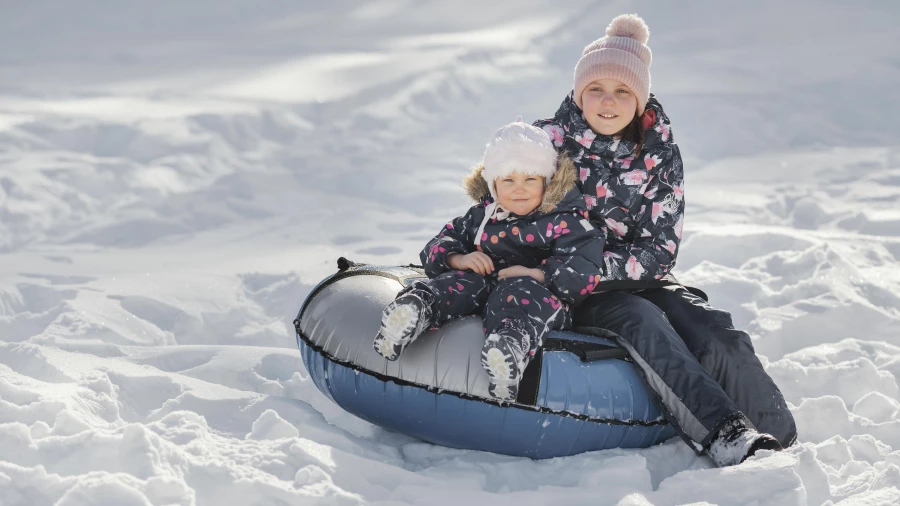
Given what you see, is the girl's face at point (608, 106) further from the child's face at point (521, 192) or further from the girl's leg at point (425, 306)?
the girl's leg at point (425, 306)

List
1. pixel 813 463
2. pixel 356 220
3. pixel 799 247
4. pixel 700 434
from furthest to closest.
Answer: pixel 356 220
pixel 799 247
pixel 700 434
pixel 813 463

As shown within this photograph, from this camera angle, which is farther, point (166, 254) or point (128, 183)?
point (128, 183)

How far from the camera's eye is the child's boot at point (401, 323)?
10.6 ft

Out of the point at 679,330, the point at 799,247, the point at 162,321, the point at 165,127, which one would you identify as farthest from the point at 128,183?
the point at 679,330

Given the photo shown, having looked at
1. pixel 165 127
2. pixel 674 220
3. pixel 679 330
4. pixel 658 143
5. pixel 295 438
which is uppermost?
pixel 165 127

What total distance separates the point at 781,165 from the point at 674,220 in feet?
24.1

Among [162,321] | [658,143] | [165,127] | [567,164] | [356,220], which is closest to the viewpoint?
[567,164]

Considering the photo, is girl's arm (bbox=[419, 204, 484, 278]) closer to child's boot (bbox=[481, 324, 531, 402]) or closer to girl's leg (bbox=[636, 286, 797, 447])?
child's boot (bbox=[481, 324, 531, 402])

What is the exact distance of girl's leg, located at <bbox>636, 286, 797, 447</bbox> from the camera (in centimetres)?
342

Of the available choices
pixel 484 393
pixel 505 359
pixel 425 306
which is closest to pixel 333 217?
pixel 425 306

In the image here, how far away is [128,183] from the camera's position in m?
8.77

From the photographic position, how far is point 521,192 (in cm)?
356

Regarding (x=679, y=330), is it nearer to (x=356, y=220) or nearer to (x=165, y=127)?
(x=356, y=220)

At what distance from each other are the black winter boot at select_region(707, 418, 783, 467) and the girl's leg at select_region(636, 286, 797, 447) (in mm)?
245
